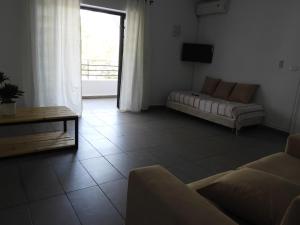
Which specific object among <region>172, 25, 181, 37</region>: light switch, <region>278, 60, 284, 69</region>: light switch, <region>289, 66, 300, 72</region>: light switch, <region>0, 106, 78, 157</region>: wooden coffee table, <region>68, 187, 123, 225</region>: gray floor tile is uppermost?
<region>172, 25, 181, 37</region>: light switch

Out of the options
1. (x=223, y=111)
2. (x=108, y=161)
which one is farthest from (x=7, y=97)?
(x=223, y=111)

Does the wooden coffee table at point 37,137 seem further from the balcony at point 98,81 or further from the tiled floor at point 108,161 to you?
the balcony at point 98,81

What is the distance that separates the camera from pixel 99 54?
7.57m

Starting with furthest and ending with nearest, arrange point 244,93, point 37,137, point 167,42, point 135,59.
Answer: point 167,42 → point 135,59 → point 244,93 → point 37,137

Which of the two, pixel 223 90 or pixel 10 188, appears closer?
pixel 10 188

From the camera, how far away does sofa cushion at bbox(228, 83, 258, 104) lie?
4.67 meters

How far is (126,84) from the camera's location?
5133 mm

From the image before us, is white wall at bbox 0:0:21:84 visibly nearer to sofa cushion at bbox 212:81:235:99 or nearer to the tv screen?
the tv screen

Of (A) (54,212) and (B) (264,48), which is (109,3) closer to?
(B) (264,48)

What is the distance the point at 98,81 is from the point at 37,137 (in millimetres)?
3661

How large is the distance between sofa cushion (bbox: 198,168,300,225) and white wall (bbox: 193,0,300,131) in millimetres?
3685

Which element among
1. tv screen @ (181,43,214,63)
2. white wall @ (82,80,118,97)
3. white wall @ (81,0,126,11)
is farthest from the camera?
white wall @ (82,80,118,97)

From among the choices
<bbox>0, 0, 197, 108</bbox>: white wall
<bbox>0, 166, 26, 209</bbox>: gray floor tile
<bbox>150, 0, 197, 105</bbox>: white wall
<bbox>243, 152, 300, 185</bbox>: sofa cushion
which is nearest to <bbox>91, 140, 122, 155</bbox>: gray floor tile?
<bbox>0, 166, 26, 209</bbox>: gray floor tile

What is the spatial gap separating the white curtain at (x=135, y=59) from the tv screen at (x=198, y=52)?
1105 millimetres
